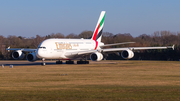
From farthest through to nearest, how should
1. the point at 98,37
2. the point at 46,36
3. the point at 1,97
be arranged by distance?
the point at 46,36 < the point at 98,37 < the point at 1,97

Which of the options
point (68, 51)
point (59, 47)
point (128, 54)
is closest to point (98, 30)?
point (68, 51)

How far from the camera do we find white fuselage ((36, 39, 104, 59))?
46441mm

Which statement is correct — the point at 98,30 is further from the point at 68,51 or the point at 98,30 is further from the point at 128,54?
the point at 128,54

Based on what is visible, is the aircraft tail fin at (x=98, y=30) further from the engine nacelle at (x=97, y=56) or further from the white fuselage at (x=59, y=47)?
the engine nacelle at (x=97, y=56)

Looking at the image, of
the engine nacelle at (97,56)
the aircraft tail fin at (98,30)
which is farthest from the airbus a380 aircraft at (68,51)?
the aircraft tail fin at (98,30)

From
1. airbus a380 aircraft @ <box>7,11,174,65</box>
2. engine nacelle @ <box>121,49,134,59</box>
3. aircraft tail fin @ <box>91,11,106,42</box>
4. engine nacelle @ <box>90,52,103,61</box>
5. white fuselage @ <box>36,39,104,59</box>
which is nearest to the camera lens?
white fuselage @ <box>36,39,104,59</box>

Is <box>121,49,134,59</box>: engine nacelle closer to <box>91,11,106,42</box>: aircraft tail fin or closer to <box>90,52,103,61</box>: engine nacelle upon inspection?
<box>90,52,103,61</box>: engine nacelle

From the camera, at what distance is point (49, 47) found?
47.4 m

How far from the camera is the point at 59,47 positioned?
4925 centimetres

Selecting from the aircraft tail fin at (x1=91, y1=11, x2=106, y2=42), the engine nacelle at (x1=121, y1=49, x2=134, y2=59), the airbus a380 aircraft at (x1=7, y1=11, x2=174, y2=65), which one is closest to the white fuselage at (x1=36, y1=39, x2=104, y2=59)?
the airbus a380 aircraft at (x1=7, y1=11, x2=174, y2=65)

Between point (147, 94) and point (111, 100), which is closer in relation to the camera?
point (111, 100)

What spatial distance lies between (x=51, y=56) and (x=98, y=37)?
591 inches

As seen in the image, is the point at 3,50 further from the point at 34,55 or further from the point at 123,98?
the point at 123,98

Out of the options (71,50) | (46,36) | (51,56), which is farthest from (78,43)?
(46,36)
